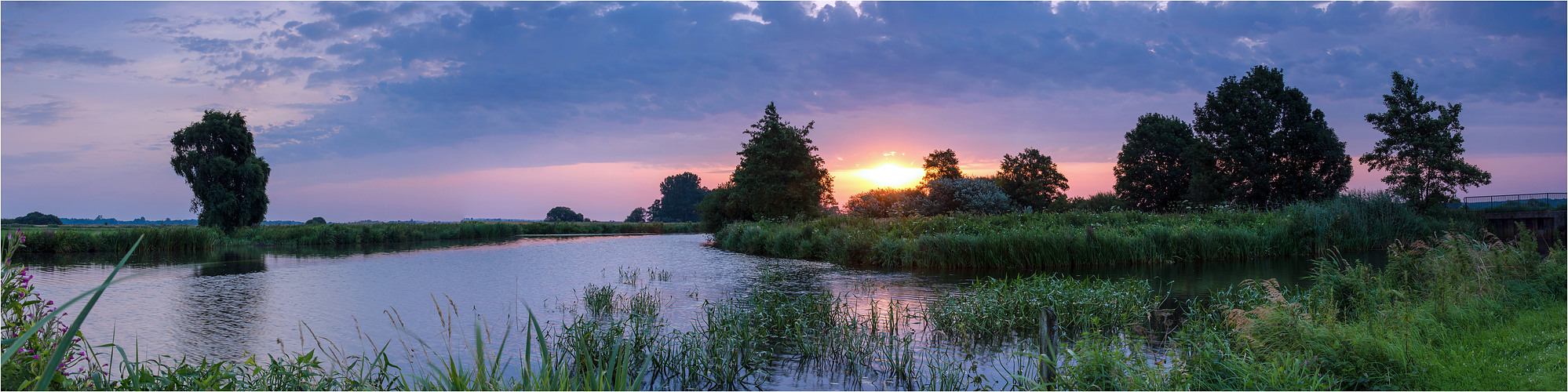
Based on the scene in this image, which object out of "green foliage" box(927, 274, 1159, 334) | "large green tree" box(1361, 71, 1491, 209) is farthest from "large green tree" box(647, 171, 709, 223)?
"green foliage" box(927, 274, 1159, 334)

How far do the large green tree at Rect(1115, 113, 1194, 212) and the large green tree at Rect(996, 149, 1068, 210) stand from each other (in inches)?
347

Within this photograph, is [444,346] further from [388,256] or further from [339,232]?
[339,232]

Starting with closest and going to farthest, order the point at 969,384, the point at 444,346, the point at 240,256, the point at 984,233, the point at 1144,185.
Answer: the point at 969,384 → the point at 444,346 → the point at 984,233 → the point at 240,256 → the point at 1144,185

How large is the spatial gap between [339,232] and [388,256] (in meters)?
14.2

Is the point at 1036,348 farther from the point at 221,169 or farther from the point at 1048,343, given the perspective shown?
the point at 221,169

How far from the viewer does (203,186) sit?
114ft

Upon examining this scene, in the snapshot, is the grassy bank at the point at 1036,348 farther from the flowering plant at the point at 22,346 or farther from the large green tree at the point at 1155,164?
the large green tree at the point at 1155,164

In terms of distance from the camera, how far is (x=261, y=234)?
1396 inches

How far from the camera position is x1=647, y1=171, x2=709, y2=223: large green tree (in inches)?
4328

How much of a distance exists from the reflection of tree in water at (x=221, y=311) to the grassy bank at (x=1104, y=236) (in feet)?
44.2

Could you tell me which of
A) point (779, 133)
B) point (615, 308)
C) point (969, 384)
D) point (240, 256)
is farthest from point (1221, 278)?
point (240, 256)

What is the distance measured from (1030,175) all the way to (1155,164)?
12656mm

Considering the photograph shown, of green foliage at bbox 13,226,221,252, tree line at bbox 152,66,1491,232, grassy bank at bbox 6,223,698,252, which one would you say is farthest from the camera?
tree line at bbox 152,66,1491,232

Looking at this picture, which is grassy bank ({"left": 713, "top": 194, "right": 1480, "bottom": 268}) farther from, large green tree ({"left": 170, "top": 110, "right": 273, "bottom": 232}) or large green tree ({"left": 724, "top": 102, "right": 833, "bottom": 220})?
large green tree ({"left": 170, "top": 110, "right": 273, "bottom": 232})
